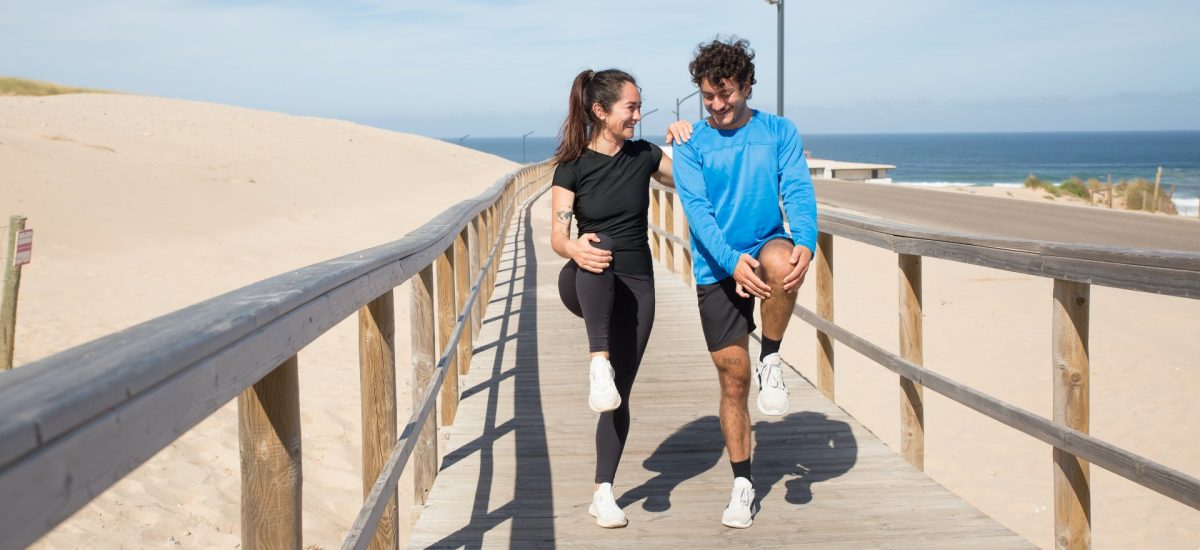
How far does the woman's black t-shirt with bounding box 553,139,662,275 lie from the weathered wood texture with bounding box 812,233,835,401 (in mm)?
2088

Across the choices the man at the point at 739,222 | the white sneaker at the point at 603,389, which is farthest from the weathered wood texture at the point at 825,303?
the white sneaker at the point at 603,389

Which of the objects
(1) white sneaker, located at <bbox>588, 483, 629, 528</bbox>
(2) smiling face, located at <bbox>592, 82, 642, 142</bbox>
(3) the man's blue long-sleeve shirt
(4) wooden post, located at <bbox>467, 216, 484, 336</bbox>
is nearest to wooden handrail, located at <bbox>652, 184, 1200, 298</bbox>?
(3) the man's blue long-sleeve shirt

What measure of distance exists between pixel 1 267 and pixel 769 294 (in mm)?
19163

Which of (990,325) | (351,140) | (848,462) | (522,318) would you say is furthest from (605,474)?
(351,140)

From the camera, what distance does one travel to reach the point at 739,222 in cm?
407

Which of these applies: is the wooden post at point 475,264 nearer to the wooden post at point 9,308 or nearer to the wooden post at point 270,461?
the wooden post at point 9,308

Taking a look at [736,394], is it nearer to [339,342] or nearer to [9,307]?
[9,307]

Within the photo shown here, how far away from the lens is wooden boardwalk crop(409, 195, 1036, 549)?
161 inches

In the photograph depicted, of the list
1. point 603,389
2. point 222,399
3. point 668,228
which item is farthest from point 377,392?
point 668,228

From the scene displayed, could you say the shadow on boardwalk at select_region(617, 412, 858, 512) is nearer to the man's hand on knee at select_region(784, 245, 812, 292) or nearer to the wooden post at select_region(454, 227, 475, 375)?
the man's hand on knee at select_region(784, 245, 812, 292)

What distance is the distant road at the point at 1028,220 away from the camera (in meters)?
21.3

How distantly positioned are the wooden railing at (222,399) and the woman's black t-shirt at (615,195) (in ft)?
2.18

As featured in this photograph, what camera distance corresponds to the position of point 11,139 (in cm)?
3400

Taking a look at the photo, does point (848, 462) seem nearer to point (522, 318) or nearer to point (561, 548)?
point (561, 548)
